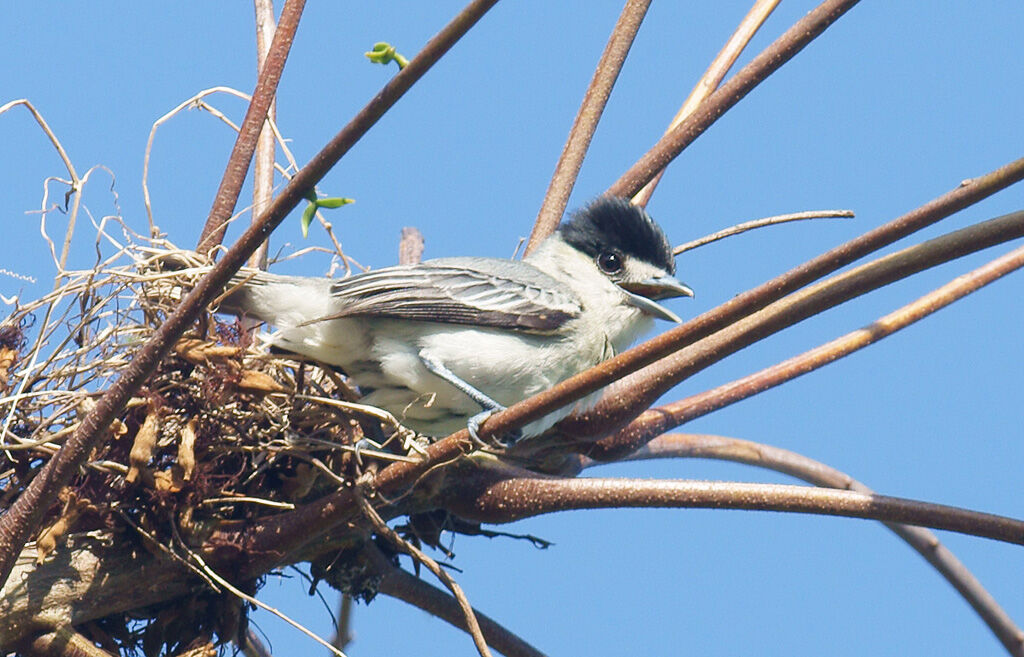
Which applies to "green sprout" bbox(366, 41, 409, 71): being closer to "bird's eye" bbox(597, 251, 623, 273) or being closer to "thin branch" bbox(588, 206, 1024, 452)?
"thin branch" bbox(588, 206, 1024, 452)

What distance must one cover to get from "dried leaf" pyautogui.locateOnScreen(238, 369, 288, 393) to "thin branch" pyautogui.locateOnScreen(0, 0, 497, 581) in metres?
0.76

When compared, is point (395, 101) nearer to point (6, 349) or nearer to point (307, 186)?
point (307, 186)

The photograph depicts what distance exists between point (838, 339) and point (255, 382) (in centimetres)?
165

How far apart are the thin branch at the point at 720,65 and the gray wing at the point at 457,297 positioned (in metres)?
0.73

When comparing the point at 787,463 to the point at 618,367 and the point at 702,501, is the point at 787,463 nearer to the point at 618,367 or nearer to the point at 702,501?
the point at 702,501

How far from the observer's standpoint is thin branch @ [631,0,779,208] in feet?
14.4

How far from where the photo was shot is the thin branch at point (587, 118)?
14.4 ft

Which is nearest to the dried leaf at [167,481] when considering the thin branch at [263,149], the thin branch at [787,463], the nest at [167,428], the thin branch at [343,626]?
the nest at [167,428]

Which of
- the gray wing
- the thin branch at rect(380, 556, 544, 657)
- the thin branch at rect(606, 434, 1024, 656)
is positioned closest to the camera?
the thin branch at rect(380, 556, 544, 657)

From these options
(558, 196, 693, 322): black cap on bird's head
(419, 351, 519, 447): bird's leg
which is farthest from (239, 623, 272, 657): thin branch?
(558, 196, 693, 322): black cap on bird's head

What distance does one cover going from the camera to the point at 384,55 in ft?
7.99

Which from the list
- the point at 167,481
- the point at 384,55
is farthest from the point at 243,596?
the point at 384,55

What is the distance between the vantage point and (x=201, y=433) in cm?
338

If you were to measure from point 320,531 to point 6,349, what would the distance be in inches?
42.2
